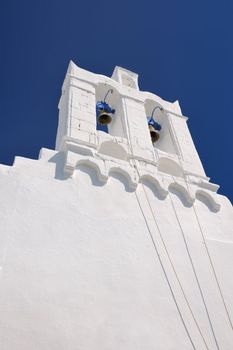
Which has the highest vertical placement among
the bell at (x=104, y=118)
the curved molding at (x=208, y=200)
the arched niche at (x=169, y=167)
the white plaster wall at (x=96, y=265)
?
the bell at (x=104, y=118)

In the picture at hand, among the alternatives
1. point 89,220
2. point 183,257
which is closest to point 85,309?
point 89,220

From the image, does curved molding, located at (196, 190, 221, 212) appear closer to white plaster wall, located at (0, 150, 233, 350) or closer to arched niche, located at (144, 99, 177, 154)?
white plaster wall, located at (0, 150, 233, 350)

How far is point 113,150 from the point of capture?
7320 mm

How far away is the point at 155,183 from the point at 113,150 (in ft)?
3.97

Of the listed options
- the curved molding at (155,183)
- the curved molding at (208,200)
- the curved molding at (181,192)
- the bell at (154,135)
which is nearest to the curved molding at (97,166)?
the curved molding at (155,183)

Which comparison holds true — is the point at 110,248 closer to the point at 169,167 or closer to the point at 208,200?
the point at 208,200

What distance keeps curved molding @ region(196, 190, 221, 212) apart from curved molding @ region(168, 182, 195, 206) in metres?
0.38

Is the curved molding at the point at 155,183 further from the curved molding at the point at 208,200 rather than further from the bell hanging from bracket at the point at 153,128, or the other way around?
the bell hanging from bracket at the point at 153,128

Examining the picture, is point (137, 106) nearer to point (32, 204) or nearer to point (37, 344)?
point (32, 204)

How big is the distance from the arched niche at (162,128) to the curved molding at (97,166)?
2.61 m

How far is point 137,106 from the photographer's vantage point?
29.1 ft

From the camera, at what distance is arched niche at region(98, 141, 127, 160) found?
7.18 meters

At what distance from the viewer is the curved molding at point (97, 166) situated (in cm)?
614

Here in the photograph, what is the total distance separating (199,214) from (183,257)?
128 cm
